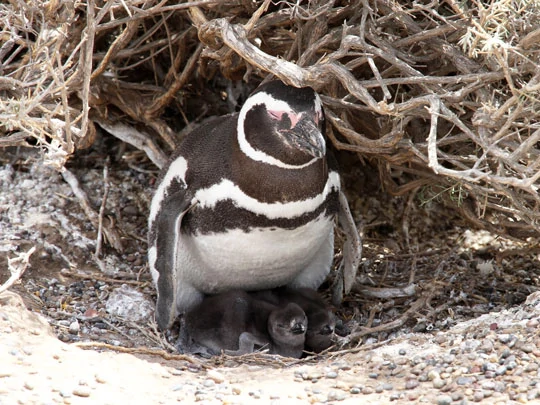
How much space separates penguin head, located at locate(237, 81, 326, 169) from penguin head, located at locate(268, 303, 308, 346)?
0.69m

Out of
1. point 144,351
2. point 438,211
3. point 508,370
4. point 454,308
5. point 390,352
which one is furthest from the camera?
point 438,211

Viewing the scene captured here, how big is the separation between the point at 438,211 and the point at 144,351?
237 cm

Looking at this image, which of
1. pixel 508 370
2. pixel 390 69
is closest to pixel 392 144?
pixel 390 69

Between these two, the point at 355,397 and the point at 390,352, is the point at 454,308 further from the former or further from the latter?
the point at 355,397

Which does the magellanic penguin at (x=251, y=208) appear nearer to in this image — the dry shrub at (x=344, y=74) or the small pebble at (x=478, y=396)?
the dry shrub at (x=344, y=74)

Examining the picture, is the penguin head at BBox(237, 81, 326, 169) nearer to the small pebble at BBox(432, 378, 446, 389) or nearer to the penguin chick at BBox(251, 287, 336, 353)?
the penguin chick at BBox(251, 287, 336, 353)

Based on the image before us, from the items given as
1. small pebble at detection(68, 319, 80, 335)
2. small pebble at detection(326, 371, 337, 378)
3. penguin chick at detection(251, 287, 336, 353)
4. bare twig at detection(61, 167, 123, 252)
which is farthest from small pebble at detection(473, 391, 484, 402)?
bare twig at detection(61, 167, 123, 252)

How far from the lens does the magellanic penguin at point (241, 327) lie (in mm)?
3607

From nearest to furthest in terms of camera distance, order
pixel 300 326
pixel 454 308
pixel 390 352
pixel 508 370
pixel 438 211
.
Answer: pixel 508 370
pixel 390 352
pixel 300 326
pixel 454 308
pixel 438 211

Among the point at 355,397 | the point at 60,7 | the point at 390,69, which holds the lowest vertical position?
the point at 355,397

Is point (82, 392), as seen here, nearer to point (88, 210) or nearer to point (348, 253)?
point (348, 253)

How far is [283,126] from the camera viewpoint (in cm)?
333

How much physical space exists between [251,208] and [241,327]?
1.94ft

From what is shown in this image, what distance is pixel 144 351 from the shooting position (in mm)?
3293
